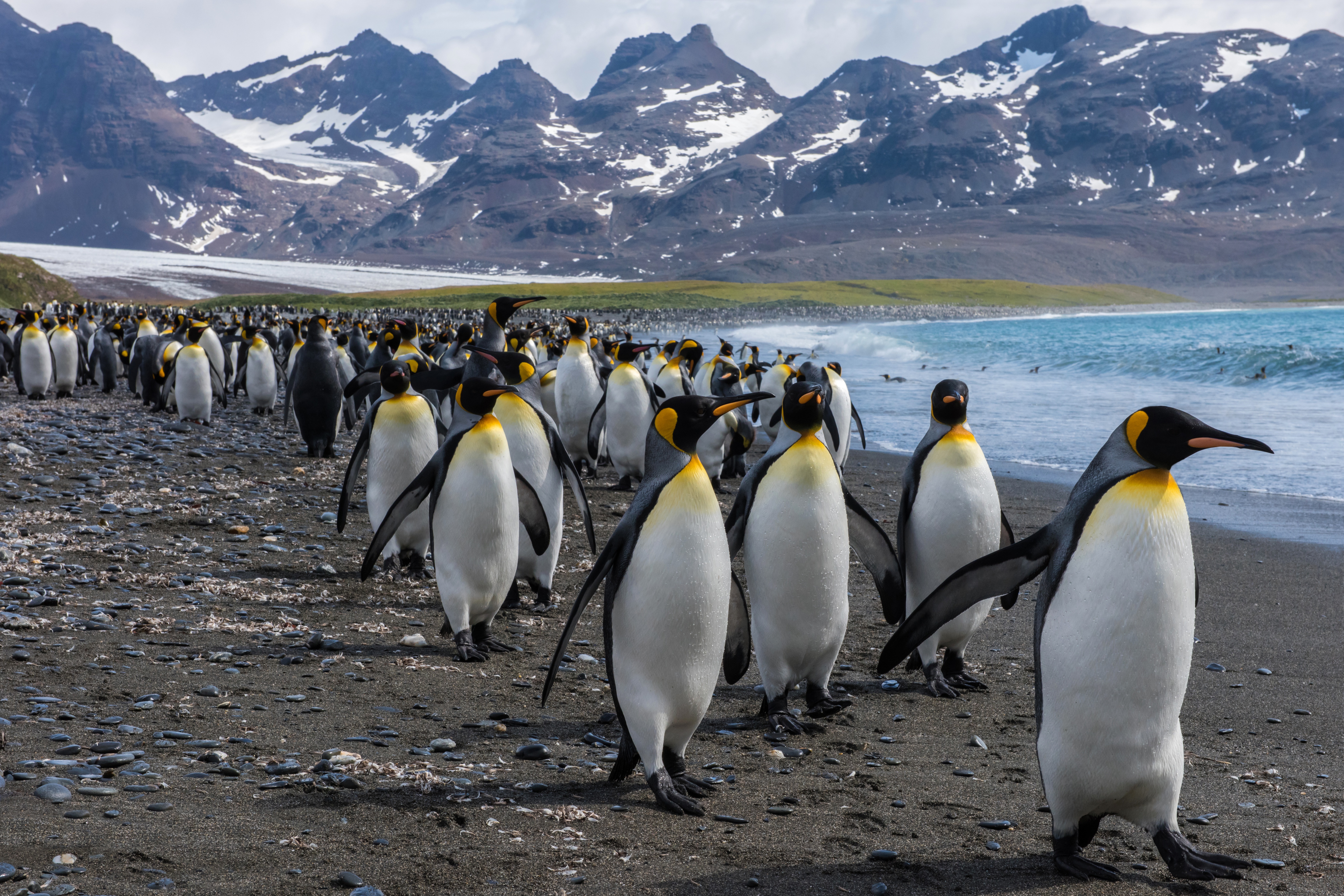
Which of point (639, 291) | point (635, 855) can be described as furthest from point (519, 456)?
point (639, 291)

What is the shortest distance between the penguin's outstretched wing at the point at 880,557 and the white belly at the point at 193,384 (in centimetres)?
998

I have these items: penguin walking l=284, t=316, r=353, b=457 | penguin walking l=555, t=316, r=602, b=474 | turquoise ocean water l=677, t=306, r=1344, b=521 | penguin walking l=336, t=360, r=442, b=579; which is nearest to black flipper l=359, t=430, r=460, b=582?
penguin walking l=336, t=360, r=442, b=579

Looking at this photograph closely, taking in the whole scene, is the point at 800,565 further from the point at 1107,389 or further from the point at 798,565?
the point at 1107,389

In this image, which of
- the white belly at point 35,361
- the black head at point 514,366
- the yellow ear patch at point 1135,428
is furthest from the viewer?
the white belly at point 35,361

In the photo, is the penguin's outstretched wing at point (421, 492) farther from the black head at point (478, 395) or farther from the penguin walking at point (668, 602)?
the penguin walking at point (668, 602)

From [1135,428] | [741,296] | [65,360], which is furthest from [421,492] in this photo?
[741,296]

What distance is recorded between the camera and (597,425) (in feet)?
31.8

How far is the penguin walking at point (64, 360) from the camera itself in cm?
1584

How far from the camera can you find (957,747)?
376 cm

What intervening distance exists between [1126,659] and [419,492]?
3.12m

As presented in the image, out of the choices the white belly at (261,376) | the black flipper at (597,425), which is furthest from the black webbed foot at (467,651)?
the white belly at (261,376)

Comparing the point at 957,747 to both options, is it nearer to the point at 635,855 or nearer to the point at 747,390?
the point at 635,855

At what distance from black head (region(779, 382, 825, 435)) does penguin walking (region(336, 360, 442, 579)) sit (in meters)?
2.56

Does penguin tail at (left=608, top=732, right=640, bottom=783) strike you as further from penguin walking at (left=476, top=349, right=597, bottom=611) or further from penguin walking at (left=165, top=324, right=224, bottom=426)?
penguin walking at (left=165, top=324, right=224, bottom=426)
